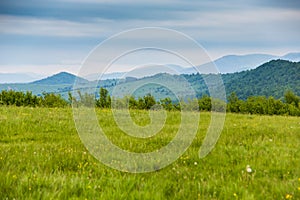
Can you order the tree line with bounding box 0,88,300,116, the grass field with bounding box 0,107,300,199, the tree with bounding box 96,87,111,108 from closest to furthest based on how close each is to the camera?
the grass field with bounding box 0,107,300,199
the tree line with bounding box 0,88,300,116
the tree with bounding box 96,87,111,108

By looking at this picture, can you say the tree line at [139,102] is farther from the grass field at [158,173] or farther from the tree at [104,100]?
the grass field at [158,173]

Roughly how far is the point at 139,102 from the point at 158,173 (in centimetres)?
→ 3585

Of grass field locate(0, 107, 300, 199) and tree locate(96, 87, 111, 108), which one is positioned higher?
tree locate(96, 87, 111, 108)

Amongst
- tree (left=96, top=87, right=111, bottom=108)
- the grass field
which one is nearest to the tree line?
tree (left=96, top=87, right=111, bottom=108)

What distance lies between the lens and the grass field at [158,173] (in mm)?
6602

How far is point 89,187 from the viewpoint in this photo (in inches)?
265

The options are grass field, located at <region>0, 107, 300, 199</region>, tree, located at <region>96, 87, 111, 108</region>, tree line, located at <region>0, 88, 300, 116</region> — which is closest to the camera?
grass field, located at <region>0, 107, 300, 199</region>

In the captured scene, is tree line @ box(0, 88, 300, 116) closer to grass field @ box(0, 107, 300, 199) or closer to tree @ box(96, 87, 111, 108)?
tree @ box(96, 87, 111, 108)

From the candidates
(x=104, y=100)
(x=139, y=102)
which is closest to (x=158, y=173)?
(x=139, y=102)

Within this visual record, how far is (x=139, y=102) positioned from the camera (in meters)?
43.8

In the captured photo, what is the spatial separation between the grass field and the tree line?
84.9 inches

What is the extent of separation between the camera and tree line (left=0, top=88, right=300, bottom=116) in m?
23.6

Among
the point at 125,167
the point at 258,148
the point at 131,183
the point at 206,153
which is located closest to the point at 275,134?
the point at 258,148

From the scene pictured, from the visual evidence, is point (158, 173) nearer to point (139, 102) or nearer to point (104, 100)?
point (139, 102)
